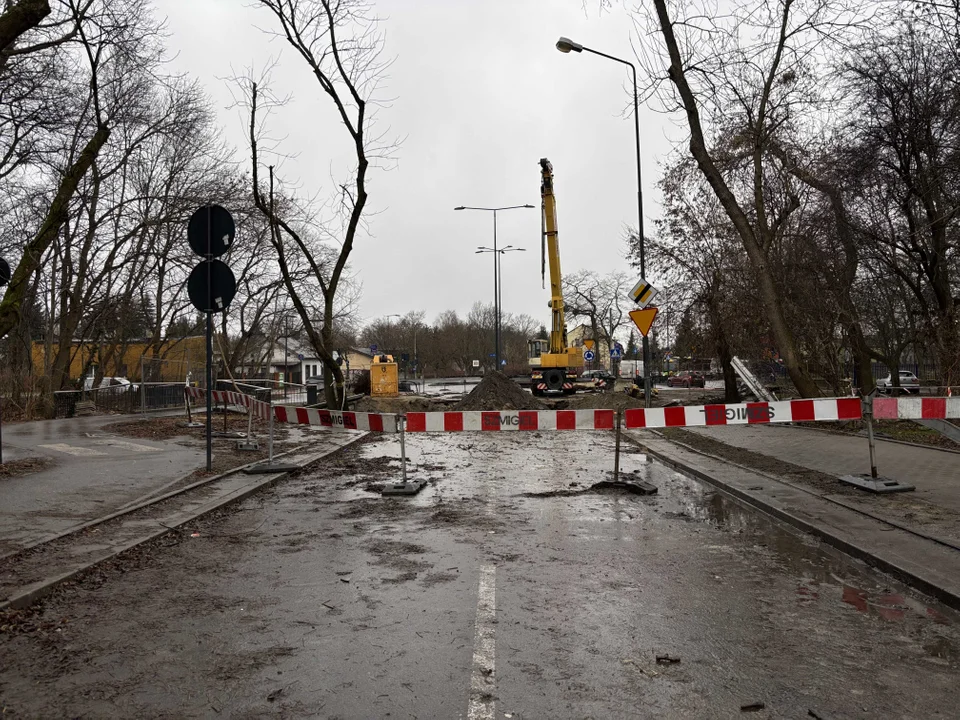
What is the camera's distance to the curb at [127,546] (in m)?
4.58

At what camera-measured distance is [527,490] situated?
367 inches

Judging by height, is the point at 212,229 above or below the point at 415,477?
above

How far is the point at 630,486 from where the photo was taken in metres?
9.22

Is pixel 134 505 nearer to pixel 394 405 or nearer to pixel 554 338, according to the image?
pixel 394 405

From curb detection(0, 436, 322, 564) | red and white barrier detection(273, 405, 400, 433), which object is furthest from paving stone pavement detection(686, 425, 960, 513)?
curb detection(0, 436, 322, 564)

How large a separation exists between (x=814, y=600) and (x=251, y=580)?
4.01 m

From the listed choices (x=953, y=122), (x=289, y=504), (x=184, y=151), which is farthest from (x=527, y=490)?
(x=184, y=151)

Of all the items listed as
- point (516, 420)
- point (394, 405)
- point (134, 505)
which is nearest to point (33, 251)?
point (134, 505)

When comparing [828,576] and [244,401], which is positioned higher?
[244,401]

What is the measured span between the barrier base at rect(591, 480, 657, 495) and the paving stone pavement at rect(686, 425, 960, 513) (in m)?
2.80

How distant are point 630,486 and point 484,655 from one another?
18.8ft

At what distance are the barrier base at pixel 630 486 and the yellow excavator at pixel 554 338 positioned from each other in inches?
811

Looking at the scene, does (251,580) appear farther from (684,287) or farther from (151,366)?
Answer: (684,287)

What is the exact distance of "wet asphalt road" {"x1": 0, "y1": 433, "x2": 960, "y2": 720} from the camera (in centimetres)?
334
